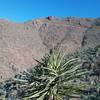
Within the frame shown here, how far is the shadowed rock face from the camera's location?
263 feet

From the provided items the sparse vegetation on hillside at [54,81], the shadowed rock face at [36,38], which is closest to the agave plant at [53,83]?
the sparse vegetation on hillside at [54,81]

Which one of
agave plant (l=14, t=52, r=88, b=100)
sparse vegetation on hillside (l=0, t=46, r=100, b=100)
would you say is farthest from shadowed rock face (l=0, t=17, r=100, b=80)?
agave plant (l=14, t=52, r=88, b=100)

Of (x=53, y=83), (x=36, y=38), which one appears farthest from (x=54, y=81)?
(x=36, y=38)

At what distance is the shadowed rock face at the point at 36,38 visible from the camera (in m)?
80.1

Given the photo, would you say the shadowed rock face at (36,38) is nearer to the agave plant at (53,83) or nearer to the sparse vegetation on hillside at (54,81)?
the sparse vegetation on hillside at (54,81)

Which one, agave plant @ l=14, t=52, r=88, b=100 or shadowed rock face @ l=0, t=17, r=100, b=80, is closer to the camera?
agave plant @ l=14, t=52, r=88, b=100

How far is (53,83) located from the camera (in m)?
12.4

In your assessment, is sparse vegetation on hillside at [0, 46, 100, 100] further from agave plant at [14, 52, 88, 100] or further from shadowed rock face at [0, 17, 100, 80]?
shadowed rock face at [0, 17, 100, 80]

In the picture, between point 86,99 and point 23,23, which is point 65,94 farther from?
point 23,23

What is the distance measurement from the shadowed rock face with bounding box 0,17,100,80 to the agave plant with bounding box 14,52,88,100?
188ft

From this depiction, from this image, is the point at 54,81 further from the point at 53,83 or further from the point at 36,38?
the point at 36,38

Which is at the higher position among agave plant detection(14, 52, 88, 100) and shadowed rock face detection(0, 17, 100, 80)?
shadowed rock face detection(0, 17, 100, 80)

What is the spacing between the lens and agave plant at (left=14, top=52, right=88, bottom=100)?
12.3 metres

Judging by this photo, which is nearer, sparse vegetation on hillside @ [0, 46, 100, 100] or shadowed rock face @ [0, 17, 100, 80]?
sparse vegetation on hillside @ [0, 46, 100, 100]
